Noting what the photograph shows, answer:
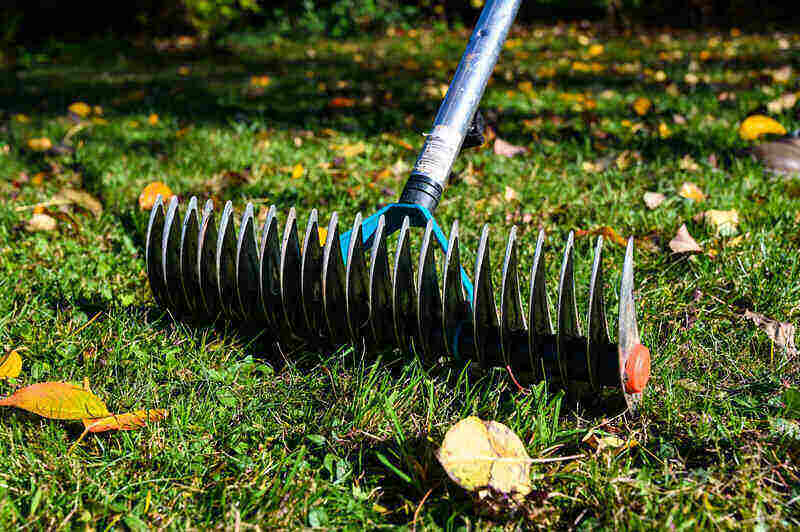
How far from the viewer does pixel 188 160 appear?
326 centimetres

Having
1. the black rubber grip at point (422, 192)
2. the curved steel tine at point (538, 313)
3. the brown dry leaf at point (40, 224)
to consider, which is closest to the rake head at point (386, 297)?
the curved steel tine at point (538, 313)

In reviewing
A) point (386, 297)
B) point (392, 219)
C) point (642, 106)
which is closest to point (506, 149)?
point (642, 106)

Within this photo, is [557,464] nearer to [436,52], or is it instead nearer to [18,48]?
[436,52]

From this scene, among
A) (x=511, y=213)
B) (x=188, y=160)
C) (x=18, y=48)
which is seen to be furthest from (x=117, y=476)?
(x=18, y=48)

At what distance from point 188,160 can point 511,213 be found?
173 centimetres

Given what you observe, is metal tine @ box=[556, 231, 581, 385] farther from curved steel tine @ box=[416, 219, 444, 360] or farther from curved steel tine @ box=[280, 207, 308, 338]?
curved steel tine @ box=[280, 207, 308, 338]

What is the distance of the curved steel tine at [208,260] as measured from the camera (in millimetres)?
1658

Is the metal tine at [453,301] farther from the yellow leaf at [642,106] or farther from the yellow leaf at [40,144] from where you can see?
the yellow leaf at [40,144]

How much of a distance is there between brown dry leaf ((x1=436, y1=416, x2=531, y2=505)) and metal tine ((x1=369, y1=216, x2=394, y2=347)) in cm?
40

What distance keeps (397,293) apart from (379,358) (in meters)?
0.19

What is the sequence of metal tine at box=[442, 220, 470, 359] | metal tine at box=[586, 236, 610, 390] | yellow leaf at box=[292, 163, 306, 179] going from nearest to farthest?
metal tine at box=[586, 236, 610, 390] < metal tine at box=[442, 220, 470, 359] < yellow leaf at box=[292, 163, 306, 179]

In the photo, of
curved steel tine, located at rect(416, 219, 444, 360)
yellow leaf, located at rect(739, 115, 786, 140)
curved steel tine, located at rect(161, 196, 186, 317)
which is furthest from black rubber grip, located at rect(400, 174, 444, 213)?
yellow leaf, located at rect(739, 115, 786, 140)

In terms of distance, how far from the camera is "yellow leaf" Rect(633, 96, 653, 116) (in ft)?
12.5

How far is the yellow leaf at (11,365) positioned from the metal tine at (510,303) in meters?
1.20
